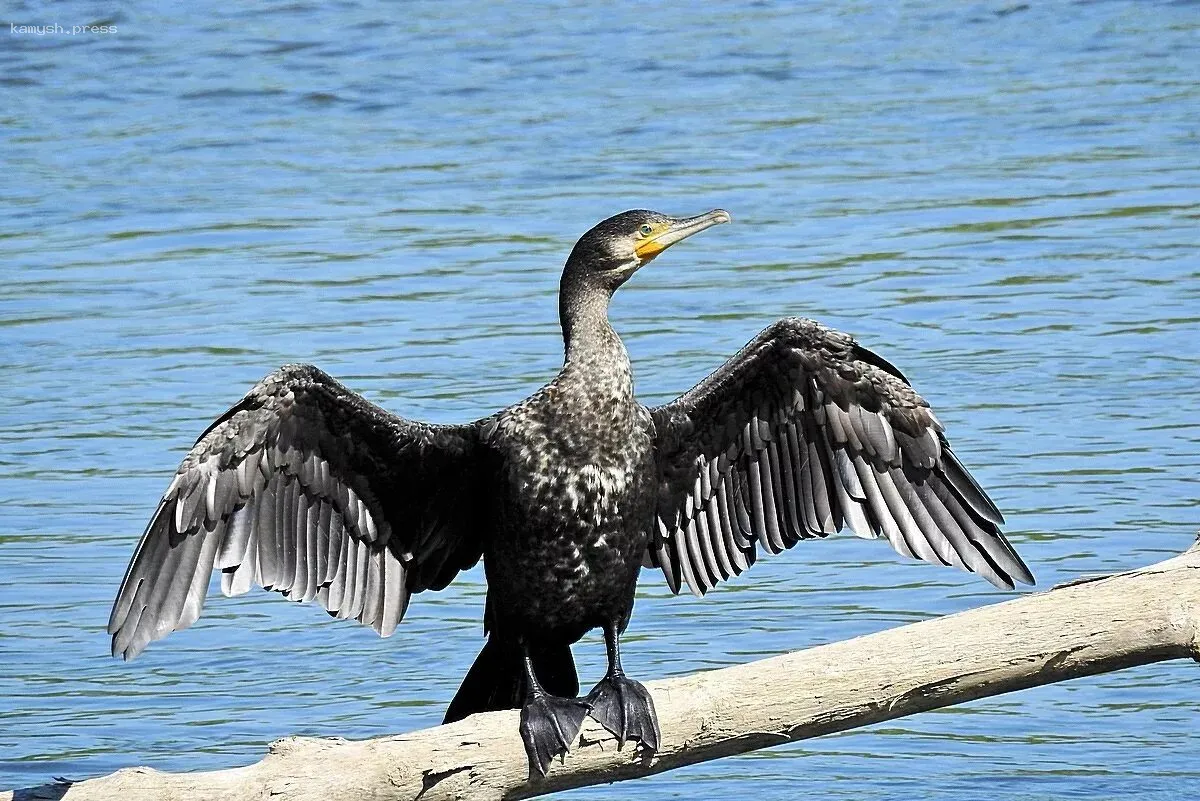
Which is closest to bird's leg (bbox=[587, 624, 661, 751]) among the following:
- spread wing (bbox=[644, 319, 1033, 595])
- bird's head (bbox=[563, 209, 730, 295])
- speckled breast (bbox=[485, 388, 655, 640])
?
speckled breast (bbox=[485, 388, 655, 640])

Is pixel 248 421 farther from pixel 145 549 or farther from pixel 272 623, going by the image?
pixel 272 623

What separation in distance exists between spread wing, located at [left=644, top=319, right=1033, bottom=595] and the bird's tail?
1.85ft

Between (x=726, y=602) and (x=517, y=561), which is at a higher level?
(x=517, y=561)

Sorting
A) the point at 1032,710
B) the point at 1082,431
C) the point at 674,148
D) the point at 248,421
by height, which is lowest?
the point at 1032,710

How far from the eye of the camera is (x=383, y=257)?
12.4m

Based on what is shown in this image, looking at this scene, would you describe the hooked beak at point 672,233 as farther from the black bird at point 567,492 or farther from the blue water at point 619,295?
the blue water at point 619,295

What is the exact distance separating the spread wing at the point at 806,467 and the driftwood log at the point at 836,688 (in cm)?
77

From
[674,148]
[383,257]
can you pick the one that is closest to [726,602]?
[383,257]

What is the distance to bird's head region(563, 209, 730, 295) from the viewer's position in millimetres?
5719

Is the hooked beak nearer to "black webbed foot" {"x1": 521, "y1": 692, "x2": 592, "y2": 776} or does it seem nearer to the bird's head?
the bird's head

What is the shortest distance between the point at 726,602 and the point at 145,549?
3246 millimetres

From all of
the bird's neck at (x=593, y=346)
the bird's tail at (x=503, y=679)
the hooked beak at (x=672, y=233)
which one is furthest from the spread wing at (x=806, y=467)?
the bird's tail at (x=503, y=679)

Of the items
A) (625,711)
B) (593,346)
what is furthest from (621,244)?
(625,711)

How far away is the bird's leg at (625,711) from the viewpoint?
479cm
